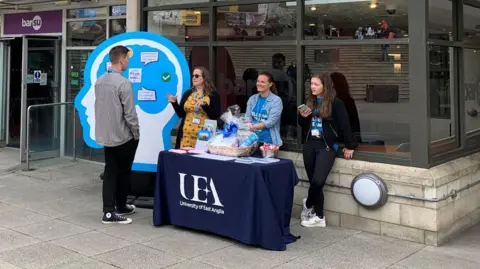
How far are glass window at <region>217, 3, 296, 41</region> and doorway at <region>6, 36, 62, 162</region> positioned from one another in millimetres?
4075

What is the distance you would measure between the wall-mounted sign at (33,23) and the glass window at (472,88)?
750 cm

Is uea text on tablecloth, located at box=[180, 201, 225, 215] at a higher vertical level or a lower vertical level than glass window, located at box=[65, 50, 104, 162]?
lower

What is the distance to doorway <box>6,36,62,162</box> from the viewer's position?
9.05 metres

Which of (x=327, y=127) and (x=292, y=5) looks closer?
(x=327, y=127)

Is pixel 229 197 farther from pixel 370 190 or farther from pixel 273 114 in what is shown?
pixel 370 190

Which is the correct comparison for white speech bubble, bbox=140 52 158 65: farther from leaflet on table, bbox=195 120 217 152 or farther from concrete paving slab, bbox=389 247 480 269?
concrete paving slab, bbox=389 247 480 269

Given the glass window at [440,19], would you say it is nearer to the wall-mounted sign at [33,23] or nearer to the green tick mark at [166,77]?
the green tick mark at [166,77]

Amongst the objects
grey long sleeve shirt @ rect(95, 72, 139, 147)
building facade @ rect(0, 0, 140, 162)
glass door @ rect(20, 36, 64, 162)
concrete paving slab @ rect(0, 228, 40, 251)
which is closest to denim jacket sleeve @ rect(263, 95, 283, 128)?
grey long sleeve shirt @ rect(95, 72, 139, 147)

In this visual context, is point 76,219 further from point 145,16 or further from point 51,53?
point 51,53

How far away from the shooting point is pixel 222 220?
493 cm

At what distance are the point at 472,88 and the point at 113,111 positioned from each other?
438 cm

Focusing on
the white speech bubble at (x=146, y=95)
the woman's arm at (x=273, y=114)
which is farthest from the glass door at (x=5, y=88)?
the woman's arm at (x=273, y=114)

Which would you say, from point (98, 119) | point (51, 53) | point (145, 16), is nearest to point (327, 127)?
point (98, 119)

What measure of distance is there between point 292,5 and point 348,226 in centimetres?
265
